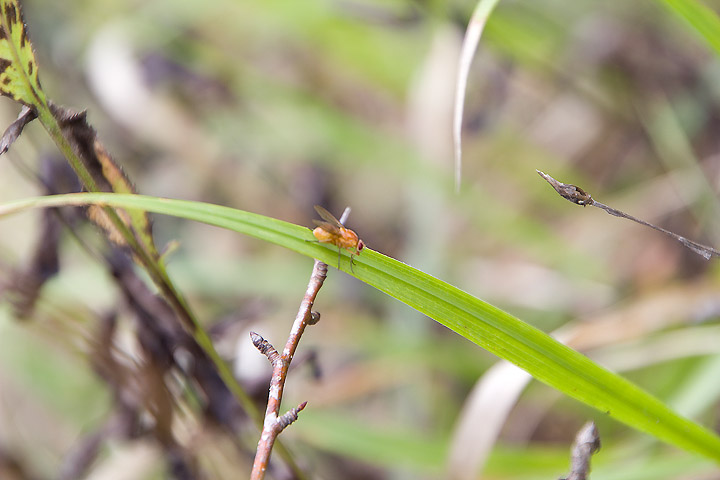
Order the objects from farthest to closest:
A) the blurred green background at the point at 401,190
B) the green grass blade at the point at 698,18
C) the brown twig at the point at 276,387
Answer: the blurred green background at the point at 401,190, the green grass blade at the point at 698,18, the brown twig at the point at 276,387

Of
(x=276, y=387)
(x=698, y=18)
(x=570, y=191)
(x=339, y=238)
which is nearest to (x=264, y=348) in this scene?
(x=276, y=387)

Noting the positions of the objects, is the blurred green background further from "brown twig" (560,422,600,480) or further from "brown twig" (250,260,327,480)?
"brown twig" (250,260,327,480)

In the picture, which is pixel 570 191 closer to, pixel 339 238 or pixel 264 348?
pixel 339 238

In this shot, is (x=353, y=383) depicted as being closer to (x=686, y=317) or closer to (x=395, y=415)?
(x=395, y=415)

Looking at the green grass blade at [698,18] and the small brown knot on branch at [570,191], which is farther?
the green grass blade at [698,18]

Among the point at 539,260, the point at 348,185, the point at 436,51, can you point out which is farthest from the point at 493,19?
the point at 348,185

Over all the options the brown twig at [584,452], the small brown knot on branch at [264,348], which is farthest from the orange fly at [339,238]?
the brown twig at [584,452]

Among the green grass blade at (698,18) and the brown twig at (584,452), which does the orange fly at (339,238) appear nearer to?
the brown twig at (584,452)
